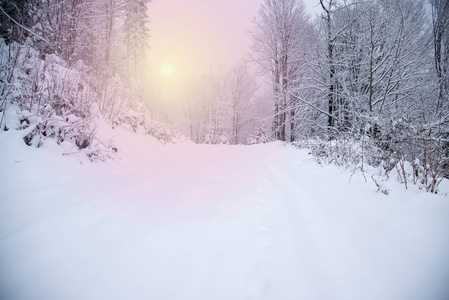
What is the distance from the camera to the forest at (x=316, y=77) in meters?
2.44

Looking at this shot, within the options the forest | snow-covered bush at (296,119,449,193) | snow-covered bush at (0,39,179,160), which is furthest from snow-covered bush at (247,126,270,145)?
snow-covered bush at (0,39,179,160)

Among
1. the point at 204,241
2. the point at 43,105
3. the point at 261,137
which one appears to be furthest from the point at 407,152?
the point at 261,137

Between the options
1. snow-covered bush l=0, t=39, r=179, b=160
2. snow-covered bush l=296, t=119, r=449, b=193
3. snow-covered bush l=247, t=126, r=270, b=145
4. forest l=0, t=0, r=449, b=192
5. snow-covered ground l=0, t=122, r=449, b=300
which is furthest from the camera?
snow-covered bush l=247, t=126, r=270, b=145

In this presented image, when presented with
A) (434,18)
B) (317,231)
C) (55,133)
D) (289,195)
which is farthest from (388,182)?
(434,18)

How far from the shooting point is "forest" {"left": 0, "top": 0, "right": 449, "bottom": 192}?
96.1 inches

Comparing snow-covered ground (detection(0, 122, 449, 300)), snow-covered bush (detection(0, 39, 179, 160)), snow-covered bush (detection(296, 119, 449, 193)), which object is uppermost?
snow-covered bush (detection(0, 39, 179, 160))

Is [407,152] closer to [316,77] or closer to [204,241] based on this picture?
[204,241]

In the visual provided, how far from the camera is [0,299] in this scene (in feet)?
2.60

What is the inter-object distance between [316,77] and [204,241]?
7.67 metres

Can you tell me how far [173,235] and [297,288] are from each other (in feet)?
2.89

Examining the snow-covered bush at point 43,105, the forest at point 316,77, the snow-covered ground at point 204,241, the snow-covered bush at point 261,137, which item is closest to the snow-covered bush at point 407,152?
the forest at point 316,77

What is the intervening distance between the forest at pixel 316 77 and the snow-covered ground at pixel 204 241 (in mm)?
676

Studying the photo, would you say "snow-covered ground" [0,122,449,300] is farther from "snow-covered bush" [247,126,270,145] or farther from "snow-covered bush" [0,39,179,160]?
"snow-covered bush" [247,126,270,145]

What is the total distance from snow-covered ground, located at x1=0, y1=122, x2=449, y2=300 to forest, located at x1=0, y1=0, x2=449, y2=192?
0.68m
